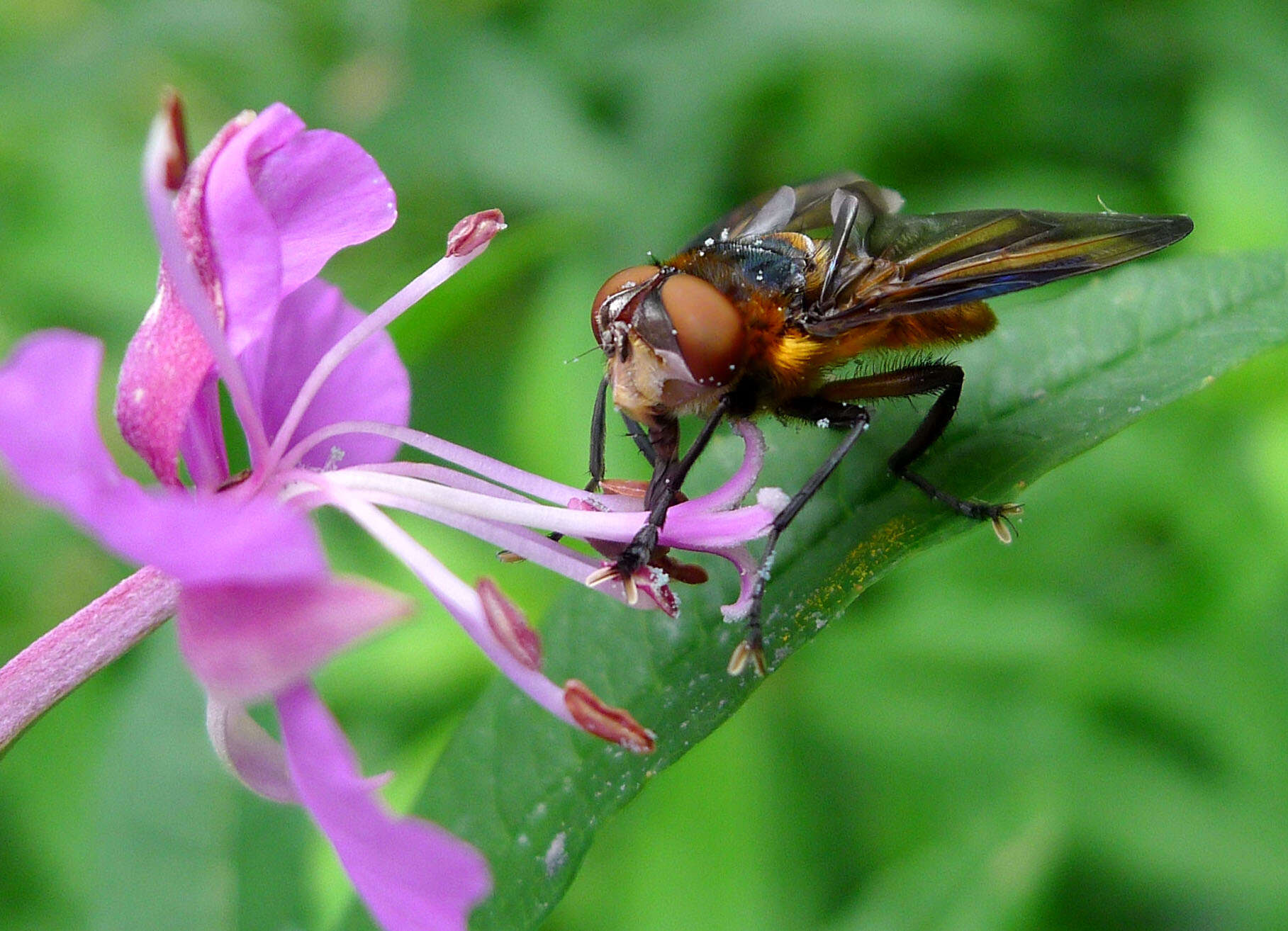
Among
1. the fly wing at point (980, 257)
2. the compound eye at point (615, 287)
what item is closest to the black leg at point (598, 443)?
the compound eye at point (615, 287)

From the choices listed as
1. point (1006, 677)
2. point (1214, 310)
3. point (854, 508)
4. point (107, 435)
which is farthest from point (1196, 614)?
point (107, 435)

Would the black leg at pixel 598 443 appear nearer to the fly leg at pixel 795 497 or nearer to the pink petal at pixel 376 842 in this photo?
the fly leg at pixel 795 497

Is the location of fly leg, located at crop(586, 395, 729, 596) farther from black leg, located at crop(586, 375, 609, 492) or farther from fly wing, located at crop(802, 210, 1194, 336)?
fly wing, located at crop(802, 210, 1194, 336)

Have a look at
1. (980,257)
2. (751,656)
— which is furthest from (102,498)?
(980,257)

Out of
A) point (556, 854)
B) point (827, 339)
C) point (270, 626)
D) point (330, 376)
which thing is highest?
point (270, 626)

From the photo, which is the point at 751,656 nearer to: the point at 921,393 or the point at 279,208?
the point at 921,393

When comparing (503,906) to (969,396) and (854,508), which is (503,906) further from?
(969,396)
